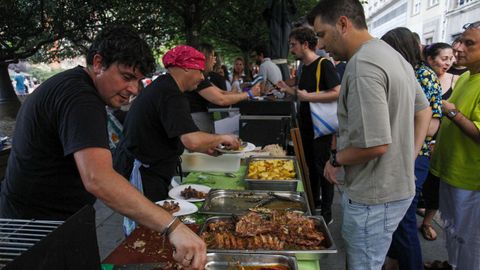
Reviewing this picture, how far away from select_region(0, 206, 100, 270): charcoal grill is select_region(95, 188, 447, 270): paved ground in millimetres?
2090

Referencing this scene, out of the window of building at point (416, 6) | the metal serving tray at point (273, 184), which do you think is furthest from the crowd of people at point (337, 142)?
the window of building at point (416, 6)

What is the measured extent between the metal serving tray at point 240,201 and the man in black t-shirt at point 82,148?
745mm

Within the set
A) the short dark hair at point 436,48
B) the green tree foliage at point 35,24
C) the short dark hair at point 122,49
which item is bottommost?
the short dark hair at point 436,48

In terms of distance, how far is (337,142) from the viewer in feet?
6.97

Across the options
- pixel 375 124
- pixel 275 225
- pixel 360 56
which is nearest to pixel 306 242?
pixel 275 225

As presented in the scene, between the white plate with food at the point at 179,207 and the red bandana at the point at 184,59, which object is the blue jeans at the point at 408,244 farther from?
the red bandana at the point at 184,59

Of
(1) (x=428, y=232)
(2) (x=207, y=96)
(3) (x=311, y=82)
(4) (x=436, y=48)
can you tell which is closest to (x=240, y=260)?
(2) (x=207, y=96)

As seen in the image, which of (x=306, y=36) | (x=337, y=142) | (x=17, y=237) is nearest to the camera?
(x=17, y=237)

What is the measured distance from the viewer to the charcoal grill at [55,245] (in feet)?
2.51

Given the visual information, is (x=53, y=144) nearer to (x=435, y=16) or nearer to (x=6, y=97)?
(x=6, y=97)

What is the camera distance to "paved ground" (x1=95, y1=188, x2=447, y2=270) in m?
3.16

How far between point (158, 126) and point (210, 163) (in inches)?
28.9

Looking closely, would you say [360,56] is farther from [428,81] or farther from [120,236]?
[120,236]

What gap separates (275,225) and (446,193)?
158cm
